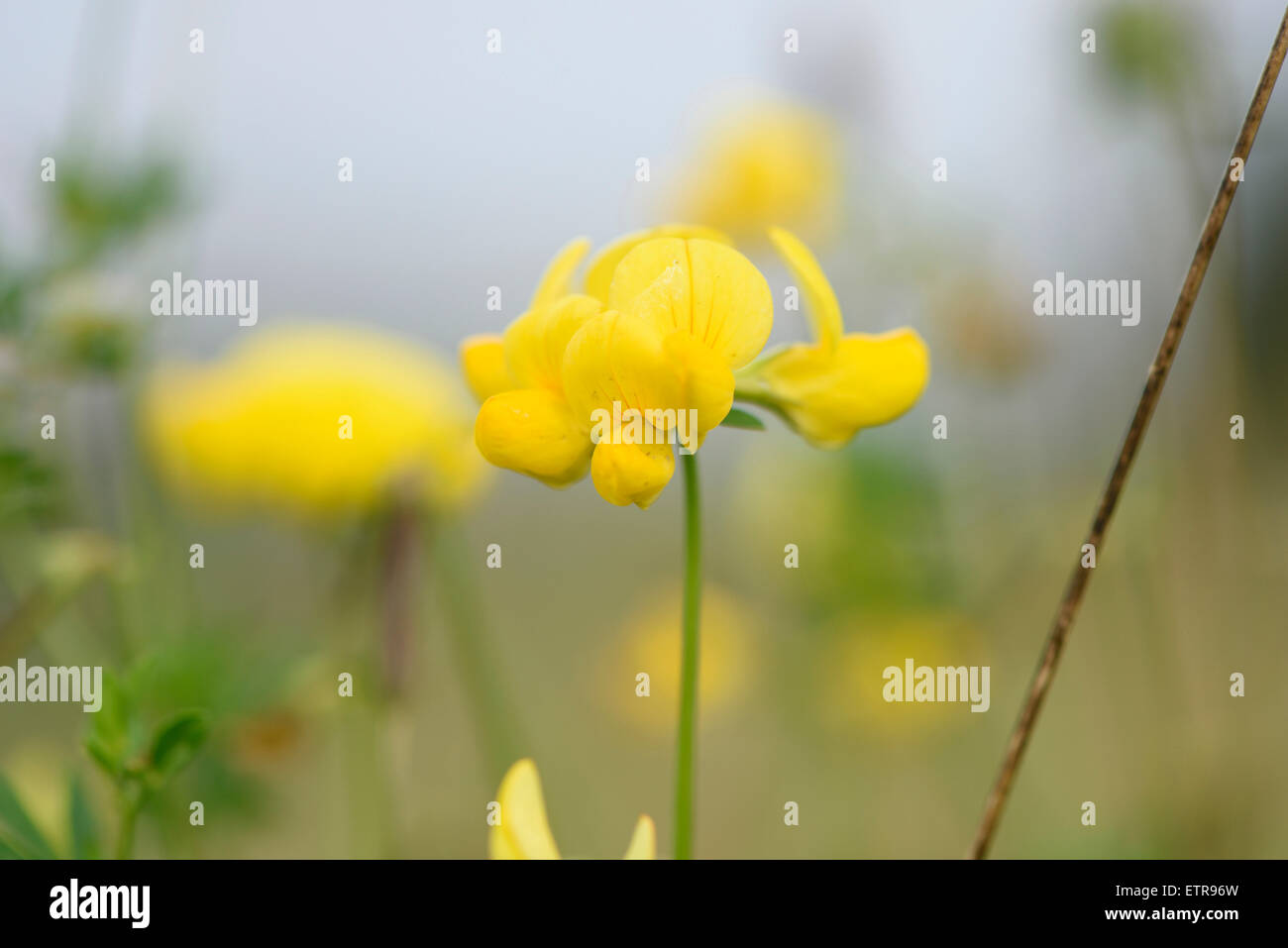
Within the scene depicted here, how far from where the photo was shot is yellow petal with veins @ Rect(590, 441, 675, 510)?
56cm

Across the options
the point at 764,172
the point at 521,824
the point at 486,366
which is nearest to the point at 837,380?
the point at 486,366

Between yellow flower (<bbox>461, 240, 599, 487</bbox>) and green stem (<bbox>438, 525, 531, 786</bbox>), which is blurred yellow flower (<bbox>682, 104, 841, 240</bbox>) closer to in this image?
green stem (<bbox>438, 525, 531, 786</bbox>)

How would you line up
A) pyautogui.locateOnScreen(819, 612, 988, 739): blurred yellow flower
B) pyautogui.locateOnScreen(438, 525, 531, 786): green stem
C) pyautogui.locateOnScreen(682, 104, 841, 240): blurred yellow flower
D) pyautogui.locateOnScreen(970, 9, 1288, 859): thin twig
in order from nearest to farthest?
pyautogui.locateOnScreen(970, 9, 1288, 859): thin twig
pyautogui.locateOnScreen(438, 525, 531, 786): green stem
pyautogui.locateOnScreen(819, 612, 988, 739): blurred yellow flower
pyautogui.locateOnScreen(682, 104, 841, 240): blurred yellow flower

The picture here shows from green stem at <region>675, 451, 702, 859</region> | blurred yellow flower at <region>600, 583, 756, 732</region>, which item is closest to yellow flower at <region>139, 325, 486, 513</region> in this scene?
blurred yellow flower at <region>600, 583, 756, 732</region>

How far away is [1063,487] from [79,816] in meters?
1.43

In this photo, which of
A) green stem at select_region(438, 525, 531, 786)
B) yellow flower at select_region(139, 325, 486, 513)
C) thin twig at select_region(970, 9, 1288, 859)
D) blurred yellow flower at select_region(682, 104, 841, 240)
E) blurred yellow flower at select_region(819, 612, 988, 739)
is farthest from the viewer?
blurred yellow flower at select_region(682, 104, 841, 240)

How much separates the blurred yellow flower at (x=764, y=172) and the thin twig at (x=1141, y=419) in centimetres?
143

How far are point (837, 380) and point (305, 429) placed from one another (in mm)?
945

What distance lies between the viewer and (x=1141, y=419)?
1.59 ft

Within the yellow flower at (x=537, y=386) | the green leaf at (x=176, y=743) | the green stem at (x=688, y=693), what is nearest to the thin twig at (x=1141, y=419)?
the green stem at (x=688, y=693)

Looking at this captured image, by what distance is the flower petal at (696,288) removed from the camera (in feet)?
1.85

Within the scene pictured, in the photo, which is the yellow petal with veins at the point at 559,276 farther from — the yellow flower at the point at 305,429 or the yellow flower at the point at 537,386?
the yellow flower at the point at 305,429

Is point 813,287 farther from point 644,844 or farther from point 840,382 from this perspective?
point 644,844

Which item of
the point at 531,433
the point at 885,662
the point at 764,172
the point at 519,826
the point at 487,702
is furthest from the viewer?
the point at 764,172
